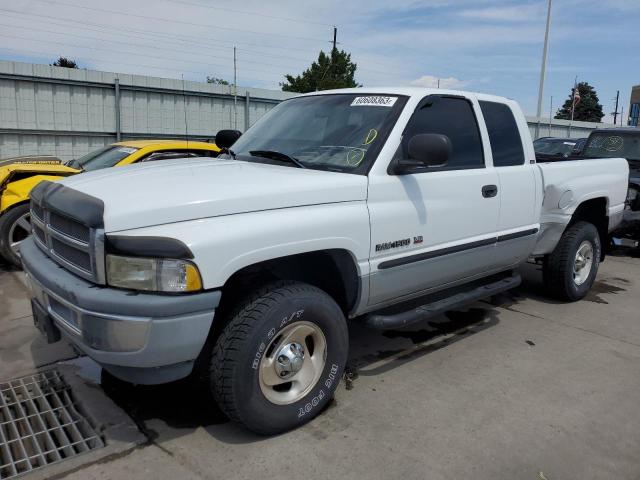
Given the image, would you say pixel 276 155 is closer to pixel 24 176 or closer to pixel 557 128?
pixel 24 176

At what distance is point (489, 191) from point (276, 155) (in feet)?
5.44

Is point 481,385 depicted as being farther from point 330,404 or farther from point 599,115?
point 599,115

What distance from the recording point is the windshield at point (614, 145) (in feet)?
28.0

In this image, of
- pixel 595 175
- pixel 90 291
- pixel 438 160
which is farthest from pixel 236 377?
pixel 595 175

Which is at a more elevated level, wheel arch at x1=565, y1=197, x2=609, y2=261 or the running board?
wheel arch at x1=565, y1=197, x2=609, y2=261

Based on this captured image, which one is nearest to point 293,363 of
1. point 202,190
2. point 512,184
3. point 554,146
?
point 202,190

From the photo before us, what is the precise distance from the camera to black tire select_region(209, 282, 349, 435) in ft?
8.89

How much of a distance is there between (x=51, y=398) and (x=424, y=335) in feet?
9.28

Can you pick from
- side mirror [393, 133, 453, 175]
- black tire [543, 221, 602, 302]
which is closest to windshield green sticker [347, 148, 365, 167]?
side mirror [393, 133, 453, 175]

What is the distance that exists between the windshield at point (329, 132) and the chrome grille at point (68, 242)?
4.41 ft

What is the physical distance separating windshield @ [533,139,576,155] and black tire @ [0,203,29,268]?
1131 centimetres

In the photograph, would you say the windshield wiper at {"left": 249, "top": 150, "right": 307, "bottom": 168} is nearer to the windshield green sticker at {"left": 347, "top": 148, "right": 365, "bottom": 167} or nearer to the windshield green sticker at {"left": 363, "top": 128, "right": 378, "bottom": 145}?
the windshield green sticker at {"left": 347, "top": 148, "right": 365, "bottom": 167}

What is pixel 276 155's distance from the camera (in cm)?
363

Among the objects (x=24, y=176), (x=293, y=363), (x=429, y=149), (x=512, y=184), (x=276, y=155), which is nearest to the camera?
(x=293, y=363)
